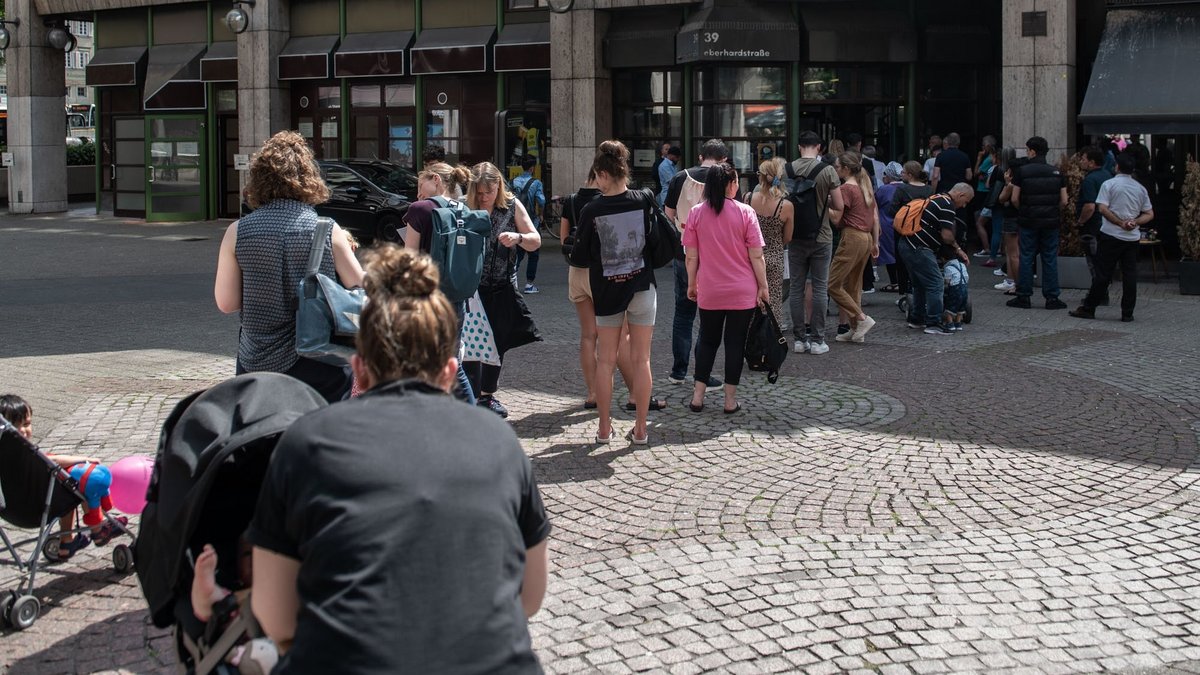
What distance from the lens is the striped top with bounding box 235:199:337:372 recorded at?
5449mm

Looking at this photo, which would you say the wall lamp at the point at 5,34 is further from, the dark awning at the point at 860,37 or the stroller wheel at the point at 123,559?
the stroller wheel at the point at 123,559

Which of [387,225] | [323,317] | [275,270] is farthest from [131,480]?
[387,225]

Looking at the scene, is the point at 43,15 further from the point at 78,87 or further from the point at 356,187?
the point at 78,87

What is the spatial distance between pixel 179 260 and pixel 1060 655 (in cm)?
1764

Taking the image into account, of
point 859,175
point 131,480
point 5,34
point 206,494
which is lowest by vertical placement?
point 131,480

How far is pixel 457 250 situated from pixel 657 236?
4.17 feet

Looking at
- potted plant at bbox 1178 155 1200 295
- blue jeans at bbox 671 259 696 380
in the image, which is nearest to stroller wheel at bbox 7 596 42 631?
blue jeans at bbox 671 259 696 380

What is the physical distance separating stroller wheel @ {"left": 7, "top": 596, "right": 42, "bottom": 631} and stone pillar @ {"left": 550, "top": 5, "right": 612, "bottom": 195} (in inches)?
718

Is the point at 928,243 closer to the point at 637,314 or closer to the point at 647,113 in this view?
the point at 637,314

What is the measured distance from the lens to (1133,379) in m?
10.3

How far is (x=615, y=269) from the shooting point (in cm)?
807

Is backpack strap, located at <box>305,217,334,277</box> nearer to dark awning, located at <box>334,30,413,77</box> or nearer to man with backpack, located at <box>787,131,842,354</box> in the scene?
man with backpack, located at <box>787,131,842,354</box>

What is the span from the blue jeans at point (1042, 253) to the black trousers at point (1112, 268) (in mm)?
599

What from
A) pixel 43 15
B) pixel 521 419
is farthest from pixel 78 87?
pixel 521 419
